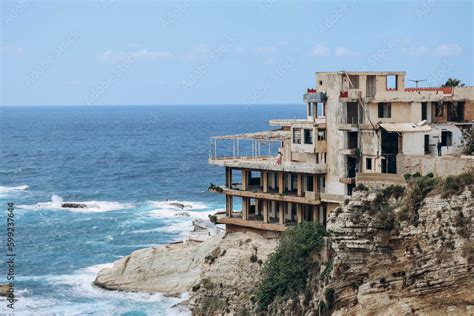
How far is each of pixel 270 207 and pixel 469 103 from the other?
1474 cm

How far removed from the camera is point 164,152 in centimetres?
18888

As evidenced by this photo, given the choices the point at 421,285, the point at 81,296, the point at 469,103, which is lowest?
the point at 81,296

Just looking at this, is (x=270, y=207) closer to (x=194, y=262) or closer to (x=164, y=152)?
(x=194, y=262)

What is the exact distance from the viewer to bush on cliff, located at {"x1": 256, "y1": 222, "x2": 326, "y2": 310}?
5850 centimetres

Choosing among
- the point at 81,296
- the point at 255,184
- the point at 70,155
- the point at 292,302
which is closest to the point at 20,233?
the point at 81,296

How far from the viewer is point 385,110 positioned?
60.0 metres

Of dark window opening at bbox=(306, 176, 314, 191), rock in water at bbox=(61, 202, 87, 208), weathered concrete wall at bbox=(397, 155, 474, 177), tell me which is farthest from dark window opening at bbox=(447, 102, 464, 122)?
rock in water at bbox=(61, 202, 87, 208)

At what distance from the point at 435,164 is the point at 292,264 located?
10.9m

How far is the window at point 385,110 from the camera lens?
2356 inches

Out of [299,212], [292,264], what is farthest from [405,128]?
[299,212]

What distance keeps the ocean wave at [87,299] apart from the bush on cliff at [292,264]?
8738 mm

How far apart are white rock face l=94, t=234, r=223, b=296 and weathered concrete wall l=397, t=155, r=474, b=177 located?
19.7m

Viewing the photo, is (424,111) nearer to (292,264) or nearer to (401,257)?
(292,264)

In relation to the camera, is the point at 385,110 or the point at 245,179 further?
the point at 245,179
